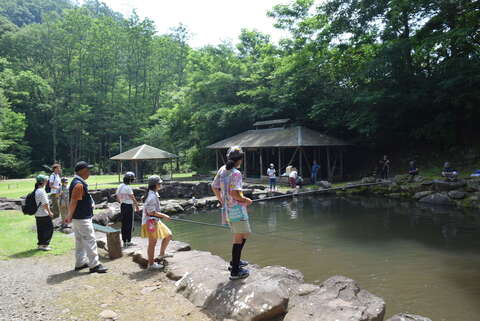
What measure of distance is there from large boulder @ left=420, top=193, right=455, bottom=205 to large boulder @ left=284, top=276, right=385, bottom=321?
37.6 feet

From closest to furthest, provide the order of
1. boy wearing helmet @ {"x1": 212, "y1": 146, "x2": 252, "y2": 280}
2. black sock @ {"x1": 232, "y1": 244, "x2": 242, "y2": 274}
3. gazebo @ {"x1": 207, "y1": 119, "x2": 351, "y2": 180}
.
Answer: boy wearing helmet @ {"x1": 212, "y1": 146, "x2": 252, "y2": 280}
black sock @ {"x1": 232, "y1": 244, "x2": 242, "y2": 274}
gazebo @ {"x1": 207, "y1": 119, "x2": 351, "y2": 180}

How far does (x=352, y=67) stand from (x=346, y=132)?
4.34 m

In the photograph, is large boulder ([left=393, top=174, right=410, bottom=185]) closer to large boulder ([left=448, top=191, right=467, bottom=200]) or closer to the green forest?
large boulder ([left=448, top=191, right=467, bottom=200])

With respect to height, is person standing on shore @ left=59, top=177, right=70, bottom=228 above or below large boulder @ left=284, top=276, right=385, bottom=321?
above

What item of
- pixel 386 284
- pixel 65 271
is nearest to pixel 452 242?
pixel 386 284

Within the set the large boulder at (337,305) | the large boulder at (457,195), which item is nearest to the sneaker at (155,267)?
the large boulder at (337,305)

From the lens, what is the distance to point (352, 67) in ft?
71.3

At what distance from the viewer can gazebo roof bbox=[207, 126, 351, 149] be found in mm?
19531

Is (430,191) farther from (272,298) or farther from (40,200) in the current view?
(40,200)

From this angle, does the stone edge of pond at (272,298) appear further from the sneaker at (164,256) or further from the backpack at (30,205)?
the backpack at (30,205)

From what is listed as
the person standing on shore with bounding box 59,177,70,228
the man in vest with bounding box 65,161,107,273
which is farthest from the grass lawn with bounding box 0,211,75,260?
the man in vest with bounding box 65,161,107,273

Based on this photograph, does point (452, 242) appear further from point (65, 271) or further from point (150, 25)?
point (150, 25)

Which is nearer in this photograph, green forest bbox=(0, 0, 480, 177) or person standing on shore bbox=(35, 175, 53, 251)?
person standing on shore bbox=(35, 175, 53, 251)

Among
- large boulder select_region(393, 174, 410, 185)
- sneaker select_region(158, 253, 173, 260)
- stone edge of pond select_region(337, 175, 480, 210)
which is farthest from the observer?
large boulder select_region(393, 174, 410, 185)
